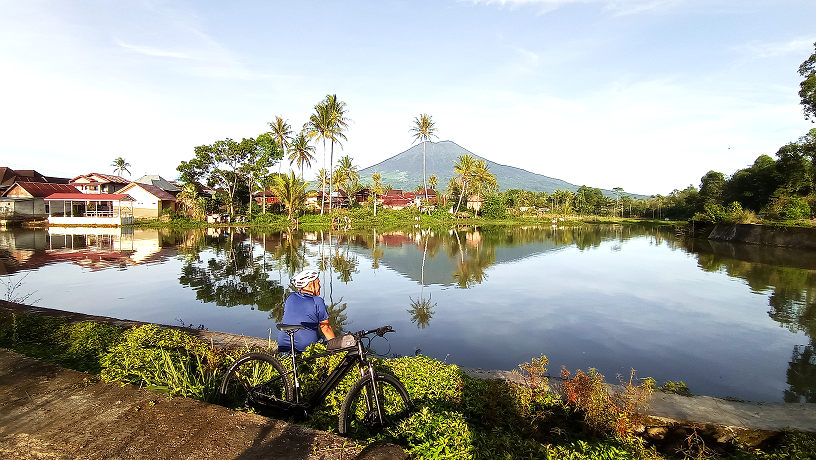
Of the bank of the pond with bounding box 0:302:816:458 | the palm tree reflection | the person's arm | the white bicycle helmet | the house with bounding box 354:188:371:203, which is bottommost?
the palm tree reflection

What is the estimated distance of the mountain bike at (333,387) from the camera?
3.29 m

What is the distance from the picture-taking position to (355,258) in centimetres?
1953

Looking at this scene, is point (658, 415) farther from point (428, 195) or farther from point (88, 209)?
point (428, 195)

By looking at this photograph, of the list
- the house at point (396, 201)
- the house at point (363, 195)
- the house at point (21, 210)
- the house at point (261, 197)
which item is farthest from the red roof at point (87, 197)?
the house at point (363, 195)

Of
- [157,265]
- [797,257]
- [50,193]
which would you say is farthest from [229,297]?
[50,193]

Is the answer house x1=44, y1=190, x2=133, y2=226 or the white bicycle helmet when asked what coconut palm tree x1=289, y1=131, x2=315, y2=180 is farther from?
the white bicycle helmet

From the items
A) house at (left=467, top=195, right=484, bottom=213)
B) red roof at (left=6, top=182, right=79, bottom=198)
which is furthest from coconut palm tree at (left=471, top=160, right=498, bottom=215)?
red roof at (left=6, top=182, right=79, bottom=198)

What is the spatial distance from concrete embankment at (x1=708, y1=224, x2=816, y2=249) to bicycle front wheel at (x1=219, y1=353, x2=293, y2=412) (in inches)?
1314

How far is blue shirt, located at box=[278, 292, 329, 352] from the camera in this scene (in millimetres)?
4148

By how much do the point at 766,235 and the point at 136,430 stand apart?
37.5 meters

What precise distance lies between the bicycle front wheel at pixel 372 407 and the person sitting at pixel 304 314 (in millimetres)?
888

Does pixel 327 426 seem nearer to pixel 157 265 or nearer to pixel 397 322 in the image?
pixel 397 322

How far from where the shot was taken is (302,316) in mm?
4145

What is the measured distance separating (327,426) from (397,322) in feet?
19.4
